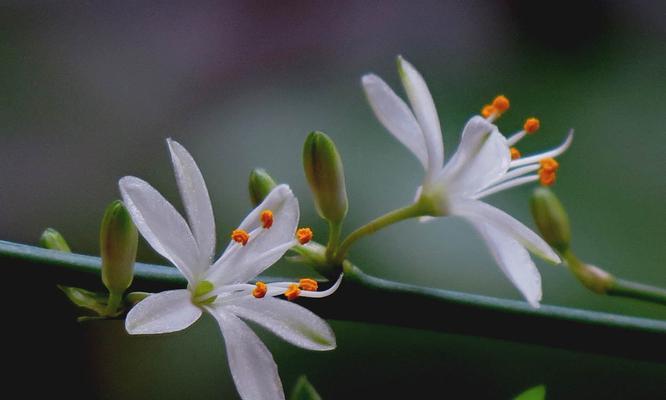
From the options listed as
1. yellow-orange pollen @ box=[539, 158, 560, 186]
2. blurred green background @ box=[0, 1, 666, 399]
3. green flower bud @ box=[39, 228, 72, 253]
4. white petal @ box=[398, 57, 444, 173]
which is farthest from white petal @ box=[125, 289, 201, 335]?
blurred green background @ box=[0, 1, 666, 399]

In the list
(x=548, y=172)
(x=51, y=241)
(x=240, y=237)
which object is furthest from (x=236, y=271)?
(x=548, y=172)

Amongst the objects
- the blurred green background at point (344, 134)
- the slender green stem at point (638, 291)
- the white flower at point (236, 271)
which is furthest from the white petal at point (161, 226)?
the blurred green background at point (344, 134)

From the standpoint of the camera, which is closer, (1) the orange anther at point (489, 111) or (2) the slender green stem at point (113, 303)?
(2) the slender green stem at point (113, 303)

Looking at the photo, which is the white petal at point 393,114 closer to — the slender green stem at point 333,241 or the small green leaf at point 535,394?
the slender green stem at point 333,241

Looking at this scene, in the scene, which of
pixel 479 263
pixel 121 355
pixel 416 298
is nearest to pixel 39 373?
pixel 121 355

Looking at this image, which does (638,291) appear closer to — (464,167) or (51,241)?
(464,167)

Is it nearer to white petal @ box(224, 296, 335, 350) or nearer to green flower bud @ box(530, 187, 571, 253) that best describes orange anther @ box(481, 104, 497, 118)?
green flower bud @ box(530, 187, 571, 253)

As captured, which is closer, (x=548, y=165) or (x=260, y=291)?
(x=260, y=291)
